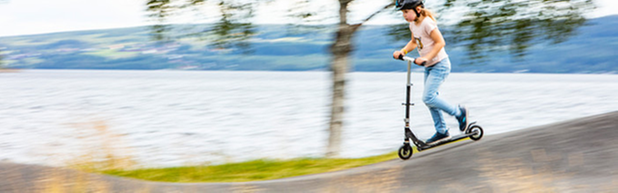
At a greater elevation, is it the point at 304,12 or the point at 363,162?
the point at 304,12

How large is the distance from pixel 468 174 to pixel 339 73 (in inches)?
168

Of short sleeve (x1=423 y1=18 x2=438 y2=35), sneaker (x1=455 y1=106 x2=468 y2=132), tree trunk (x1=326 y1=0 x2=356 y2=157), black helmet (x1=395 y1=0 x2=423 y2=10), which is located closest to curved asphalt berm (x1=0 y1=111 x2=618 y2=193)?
sneaker (x1=455 y1=106 x2=468 y2=132)

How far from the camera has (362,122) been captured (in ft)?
134

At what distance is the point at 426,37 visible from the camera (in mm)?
7016

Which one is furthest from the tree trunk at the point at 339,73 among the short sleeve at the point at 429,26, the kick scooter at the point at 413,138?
the short sleeve at the point at 429,26

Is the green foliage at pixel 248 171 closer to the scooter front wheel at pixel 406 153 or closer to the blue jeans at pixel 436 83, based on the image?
the scooter front wheel at pixel 406 153

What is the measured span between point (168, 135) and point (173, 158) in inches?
485

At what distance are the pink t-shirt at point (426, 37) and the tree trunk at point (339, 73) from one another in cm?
320

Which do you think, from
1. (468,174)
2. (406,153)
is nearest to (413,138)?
(406,153)

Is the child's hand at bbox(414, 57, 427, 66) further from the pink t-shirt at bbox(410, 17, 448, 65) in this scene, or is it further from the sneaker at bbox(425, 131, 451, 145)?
the sneaker at bbox(425, 131, 451, 145)

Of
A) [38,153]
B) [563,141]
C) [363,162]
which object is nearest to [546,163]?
[563,141]

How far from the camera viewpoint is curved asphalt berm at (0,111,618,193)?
20.2ft

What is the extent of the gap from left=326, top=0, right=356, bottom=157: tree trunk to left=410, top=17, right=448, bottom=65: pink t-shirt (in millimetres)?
3202

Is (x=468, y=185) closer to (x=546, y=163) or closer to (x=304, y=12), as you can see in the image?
(x=546, y=163)
